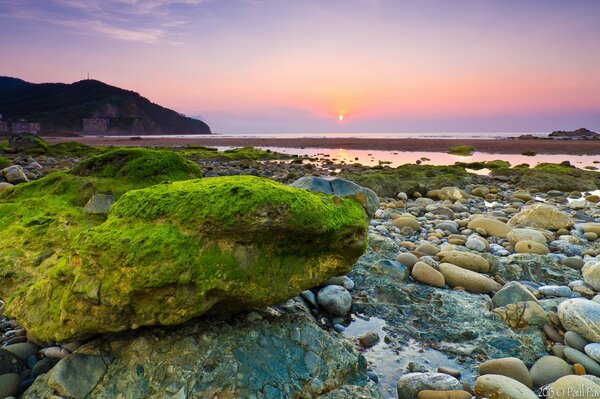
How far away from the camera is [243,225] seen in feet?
8.59

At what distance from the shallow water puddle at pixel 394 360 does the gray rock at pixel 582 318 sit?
122 cm

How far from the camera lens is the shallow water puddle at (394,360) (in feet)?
9.79

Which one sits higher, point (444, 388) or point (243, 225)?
point (243, 225)

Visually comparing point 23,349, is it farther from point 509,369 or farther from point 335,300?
point 509,369

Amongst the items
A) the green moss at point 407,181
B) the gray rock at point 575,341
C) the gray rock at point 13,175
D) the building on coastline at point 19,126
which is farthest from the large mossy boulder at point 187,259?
the building on coastline at point 19,126

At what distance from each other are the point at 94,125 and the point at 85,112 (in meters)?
10.7

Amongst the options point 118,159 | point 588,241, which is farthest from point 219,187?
point 588,241

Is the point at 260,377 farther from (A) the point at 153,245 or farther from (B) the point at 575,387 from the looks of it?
(B) the point at 575,387

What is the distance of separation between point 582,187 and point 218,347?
1565 cm

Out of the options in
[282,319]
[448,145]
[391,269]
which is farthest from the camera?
[448,145]

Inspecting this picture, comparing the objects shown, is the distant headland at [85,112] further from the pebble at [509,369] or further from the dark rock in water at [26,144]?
the pebble at [509,369]

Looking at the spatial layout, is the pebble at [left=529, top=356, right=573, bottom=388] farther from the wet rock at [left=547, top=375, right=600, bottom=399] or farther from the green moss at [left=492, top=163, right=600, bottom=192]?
the green moss at [left=492, top=163, right=600, bottom=192]

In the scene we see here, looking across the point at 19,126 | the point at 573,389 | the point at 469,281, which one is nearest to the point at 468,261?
the point at 469,281

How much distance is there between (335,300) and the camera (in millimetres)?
3947
